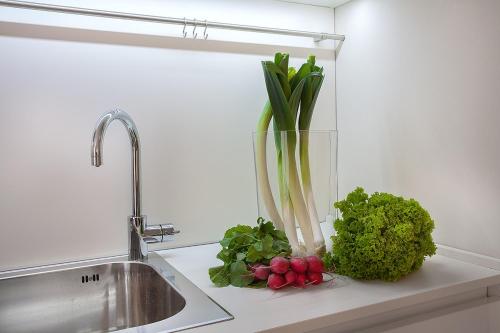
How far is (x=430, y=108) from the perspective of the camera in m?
1.25

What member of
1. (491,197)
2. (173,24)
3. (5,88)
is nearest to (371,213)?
(491,197)

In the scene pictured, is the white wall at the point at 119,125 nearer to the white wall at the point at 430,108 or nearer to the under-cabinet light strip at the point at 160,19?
the under-cabinet light strip at the point at 160,19

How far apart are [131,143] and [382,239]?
696 mm

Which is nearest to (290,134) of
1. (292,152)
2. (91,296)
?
(292,152)

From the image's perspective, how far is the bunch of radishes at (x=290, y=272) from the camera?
38.3 inches

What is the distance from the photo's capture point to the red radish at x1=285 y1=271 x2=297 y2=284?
97 cm

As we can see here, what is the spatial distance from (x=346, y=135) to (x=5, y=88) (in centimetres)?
107

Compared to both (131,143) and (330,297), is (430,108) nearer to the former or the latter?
(330,297)

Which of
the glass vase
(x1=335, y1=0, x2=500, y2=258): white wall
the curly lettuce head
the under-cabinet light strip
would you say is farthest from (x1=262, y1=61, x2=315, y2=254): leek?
(x1=335, y1=0, x2=500, y2=258): white wall

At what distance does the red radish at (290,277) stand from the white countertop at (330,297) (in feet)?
0.08

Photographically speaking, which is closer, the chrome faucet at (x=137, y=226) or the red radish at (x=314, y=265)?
the red radish at (x=314, y=265)

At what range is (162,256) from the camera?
1.28 m

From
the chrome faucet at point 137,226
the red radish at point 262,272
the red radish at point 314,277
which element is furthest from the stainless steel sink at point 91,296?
the red radish at point 314,277

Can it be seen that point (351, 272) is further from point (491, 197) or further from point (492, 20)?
point (492, 20)
